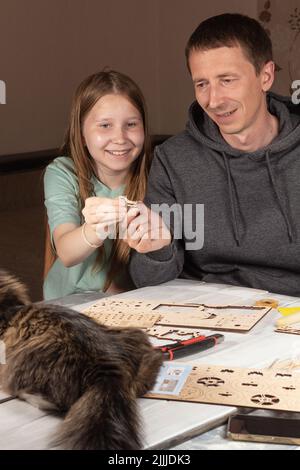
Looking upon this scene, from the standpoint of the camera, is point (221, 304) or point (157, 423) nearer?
point (157, 423)

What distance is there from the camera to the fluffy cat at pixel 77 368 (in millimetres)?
1216

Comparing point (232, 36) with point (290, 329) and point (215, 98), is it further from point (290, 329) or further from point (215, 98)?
point (290, 329)

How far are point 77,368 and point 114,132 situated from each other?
151 cm

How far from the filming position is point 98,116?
9.05 ft

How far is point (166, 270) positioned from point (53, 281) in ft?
1.82

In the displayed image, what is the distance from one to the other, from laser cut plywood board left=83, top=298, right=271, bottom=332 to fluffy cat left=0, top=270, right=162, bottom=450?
373 mm

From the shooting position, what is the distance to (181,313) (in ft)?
6.52

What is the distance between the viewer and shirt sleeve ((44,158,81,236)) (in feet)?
8.73

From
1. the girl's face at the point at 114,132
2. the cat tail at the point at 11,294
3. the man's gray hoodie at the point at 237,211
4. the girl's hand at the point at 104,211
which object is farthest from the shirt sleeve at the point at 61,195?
the cat tail at the point at 11,294

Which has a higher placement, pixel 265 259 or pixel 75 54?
pixel 75 54

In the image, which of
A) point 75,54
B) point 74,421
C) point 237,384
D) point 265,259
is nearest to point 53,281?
point 265,259
